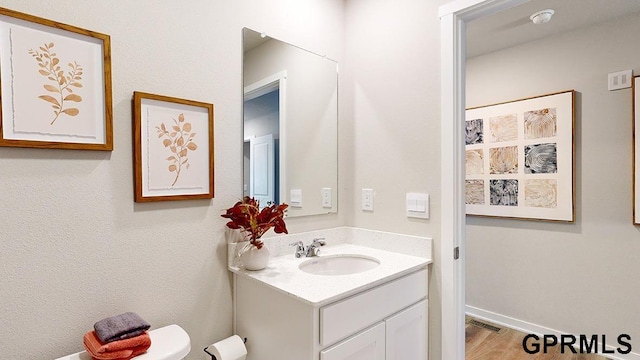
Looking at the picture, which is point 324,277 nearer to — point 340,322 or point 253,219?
point 340,322

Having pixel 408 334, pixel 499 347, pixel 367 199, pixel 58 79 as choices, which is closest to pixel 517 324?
pixel 499 347

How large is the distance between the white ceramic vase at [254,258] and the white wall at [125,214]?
0.14 metres

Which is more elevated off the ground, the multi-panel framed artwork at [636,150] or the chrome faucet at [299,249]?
the multi-panel framed artwork at [636,150]

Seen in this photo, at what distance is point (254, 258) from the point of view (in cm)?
141

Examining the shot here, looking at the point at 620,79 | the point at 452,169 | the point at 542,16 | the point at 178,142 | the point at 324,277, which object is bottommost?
the point at 324,277

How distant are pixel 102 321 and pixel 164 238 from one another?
35 centimetres

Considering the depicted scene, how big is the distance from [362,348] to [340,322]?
Answer: 184mm

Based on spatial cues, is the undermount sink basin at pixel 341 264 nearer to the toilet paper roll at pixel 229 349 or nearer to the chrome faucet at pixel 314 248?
the chrome faucet at pixel 314 248

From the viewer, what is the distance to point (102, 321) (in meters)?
1.08

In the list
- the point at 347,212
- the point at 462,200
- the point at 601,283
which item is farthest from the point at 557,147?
the point at 347,212

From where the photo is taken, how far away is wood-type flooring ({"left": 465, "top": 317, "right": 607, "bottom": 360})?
230 cm

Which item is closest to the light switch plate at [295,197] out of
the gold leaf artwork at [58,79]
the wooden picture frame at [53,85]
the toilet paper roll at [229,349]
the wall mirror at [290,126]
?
the wall mirror at [290,126]

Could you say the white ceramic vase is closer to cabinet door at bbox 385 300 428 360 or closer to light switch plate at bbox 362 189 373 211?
cabinet door at bbox 385 300 428 360

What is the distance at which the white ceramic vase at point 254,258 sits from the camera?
4.62 ft
